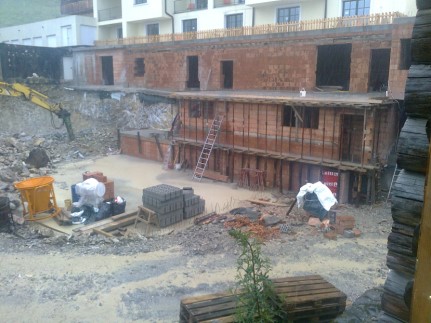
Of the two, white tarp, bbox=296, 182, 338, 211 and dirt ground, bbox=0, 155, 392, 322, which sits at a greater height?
white tarp, bbox=296, 182, 338, 211

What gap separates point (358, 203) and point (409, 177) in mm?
12861

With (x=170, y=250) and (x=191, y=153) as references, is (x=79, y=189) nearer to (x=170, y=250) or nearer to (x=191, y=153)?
(x=170, y=250)

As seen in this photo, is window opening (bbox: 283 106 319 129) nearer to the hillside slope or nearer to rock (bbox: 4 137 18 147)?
rock (bbox: 4 137 18 147)

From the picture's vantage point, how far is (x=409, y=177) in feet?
9.04

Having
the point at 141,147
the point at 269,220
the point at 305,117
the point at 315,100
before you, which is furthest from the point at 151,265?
the point at 141,147

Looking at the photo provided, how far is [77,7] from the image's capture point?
1592 inches

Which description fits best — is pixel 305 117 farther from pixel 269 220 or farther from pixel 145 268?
pixel 145 268

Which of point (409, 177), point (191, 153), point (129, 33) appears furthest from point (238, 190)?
point (129, 33)

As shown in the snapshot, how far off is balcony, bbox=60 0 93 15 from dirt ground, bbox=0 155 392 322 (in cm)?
3244

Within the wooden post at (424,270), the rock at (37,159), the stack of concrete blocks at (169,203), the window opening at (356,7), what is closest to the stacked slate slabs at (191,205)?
the stack of concrete blocks at (169,203)

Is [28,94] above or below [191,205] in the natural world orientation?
above

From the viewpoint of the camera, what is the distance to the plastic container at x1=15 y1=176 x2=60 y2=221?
41.5 feet

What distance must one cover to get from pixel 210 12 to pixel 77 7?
56.1 feet

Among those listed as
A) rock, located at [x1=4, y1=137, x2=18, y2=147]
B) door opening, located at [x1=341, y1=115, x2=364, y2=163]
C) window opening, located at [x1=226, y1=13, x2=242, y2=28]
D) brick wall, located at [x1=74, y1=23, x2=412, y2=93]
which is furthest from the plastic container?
window opening, located at [x1=226, y1=13, x2=242, y2=28]
